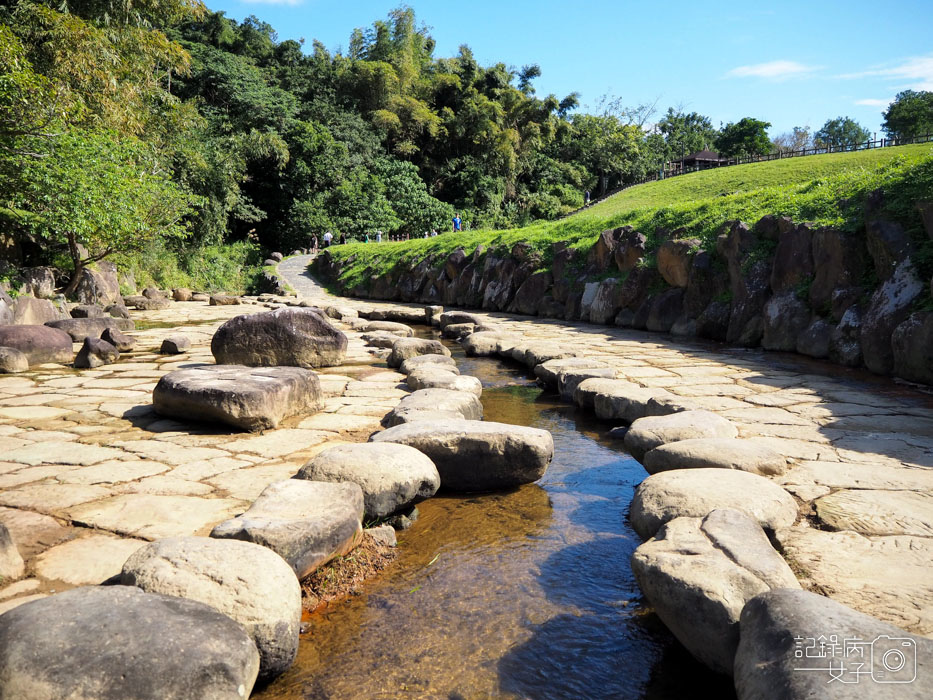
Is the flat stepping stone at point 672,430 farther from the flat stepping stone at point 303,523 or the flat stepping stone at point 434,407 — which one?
the flat stepping stone at point 303,523

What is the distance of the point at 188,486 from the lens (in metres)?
3.45

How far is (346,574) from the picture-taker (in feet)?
9.37

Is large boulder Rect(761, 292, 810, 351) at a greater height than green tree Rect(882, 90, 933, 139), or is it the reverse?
green tree Rect(882, 90, 933, 139)

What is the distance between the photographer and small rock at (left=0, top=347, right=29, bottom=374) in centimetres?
662

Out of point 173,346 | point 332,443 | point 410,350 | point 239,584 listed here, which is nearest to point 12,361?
point 173,346

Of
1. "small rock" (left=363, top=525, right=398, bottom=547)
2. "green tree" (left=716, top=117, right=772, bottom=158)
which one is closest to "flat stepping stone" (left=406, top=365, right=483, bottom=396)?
"small rock" (left=363, top=525, right=398, bottom=547)

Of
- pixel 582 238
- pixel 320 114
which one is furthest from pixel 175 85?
pixel 582 238

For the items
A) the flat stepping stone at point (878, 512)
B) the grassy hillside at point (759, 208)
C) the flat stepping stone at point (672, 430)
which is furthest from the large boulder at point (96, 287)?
→ the flat stepping stone at point (878, 512)

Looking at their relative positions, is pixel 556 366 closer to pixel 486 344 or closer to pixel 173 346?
pixel 486 344

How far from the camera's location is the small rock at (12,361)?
261 inches

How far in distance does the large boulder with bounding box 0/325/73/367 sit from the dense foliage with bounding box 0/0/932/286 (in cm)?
413

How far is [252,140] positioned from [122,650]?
3078cm

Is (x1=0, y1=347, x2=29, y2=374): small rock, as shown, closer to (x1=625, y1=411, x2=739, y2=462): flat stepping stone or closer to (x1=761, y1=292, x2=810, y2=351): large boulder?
(x1=625, y1=411, x2=739, y2=462): flat stepping stone

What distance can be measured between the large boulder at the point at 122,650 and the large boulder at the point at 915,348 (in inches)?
232
